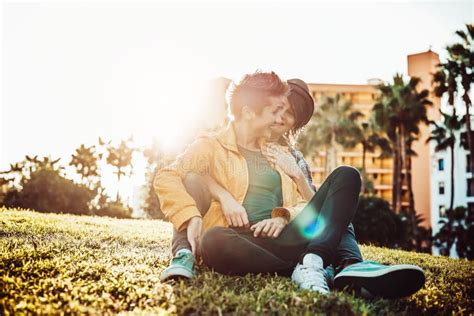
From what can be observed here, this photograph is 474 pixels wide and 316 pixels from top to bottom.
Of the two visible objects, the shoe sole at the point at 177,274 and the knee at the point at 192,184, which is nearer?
the shoe sole at the point at 177,274

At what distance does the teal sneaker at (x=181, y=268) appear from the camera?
2.93m

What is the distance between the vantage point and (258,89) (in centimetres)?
366

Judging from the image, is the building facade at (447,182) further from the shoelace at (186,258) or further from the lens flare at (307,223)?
the shoelace at (186,258)

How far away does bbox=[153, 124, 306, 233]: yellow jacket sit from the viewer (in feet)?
10.7

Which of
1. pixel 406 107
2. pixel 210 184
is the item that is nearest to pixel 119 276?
pixel 210 184

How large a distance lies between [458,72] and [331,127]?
1111cm

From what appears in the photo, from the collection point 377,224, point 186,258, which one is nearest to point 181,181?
point 186,258

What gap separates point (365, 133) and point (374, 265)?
3692cm

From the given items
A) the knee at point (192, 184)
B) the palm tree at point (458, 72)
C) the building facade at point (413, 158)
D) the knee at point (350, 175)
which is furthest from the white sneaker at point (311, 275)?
the building facade at point (413, 158)

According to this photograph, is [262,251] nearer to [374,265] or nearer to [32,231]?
[374,265]

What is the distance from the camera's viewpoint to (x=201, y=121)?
78.7 ft

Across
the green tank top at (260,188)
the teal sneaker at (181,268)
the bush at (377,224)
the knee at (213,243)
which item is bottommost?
the bush at (377,224)

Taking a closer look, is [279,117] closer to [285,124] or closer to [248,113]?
[248,113]

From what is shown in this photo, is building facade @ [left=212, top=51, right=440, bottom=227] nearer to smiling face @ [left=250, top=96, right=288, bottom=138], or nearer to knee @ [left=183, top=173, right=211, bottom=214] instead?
smiling face @ [left=250, top=96, right=288, bottom=138]
